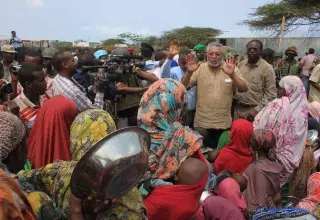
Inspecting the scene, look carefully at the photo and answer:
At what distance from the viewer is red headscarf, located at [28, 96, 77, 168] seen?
265 cm

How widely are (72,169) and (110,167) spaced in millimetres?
448

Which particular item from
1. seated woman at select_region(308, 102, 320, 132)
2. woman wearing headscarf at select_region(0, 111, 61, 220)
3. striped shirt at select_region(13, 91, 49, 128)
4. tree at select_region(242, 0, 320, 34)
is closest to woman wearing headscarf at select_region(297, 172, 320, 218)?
seated woman at select_region(308, 102, 320, 132)

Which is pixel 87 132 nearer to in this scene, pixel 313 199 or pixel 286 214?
pixel 286 214

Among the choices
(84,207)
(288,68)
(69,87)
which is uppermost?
(69,87)

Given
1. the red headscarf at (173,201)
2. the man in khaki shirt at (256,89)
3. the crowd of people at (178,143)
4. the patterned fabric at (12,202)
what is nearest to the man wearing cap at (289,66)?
the crowd of people at (178,143)

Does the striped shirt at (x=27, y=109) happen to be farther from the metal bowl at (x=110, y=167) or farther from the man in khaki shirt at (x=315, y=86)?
the man in khaki shirt at (x=315, y=86)

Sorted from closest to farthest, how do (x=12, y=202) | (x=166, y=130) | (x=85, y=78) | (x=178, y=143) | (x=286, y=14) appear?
(x=12, y=202), (x=178, y=143), (x=166, y=130), (x=85, y=78), (x=286, y=14)

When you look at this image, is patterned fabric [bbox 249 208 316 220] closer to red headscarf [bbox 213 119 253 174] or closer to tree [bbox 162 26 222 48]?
red headscarf [bbox 213 119 253 174]

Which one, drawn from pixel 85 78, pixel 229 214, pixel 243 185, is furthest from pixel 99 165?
pixel 85 78

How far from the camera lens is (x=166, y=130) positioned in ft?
7.72

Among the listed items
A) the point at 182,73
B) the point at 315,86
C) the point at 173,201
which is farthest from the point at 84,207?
the point at 315,86

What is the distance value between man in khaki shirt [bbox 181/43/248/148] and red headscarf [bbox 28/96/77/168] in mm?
1797

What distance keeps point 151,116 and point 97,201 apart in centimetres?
95

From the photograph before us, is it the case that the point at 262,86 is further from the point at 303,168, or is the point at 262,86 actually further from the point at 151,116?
the point at 151,116
